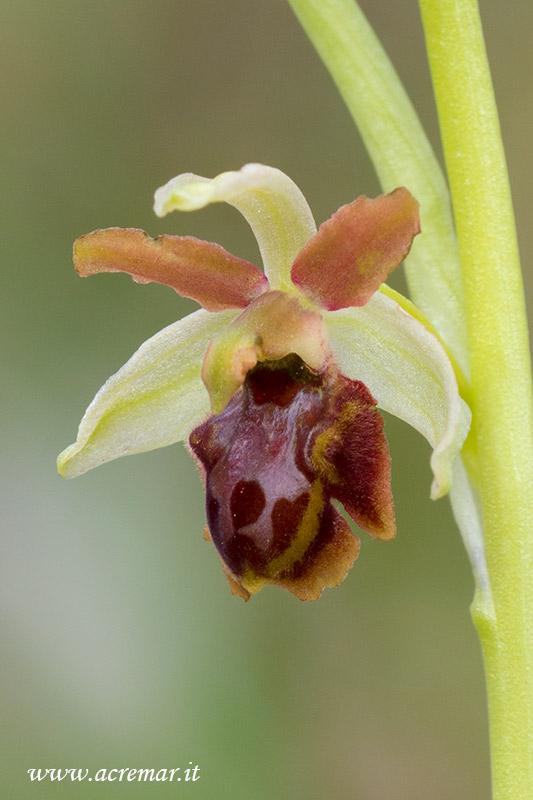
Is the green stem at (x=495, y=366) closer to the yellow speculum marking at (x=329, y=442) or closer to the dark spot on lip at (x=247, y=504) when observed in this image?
the yellow speculum marking at (x=329, y=442)

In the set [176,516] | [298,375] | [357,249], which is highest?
[357,249]

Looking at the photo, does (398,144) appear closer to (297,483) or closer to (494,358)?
(494,358)

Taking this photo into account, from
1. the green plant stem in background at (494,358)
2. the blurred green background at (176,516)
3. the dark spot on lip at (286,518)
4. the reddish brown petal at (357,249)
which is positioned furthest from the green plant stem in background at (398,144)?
the blurred green background at (176,516)

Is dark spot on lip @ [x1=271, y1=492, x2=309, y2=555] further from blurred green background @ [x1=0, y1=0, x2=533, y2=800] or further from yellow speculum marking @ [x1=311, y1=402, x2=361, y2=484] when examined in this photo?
blurred green background @ [x1=0, y1=0, x2=533, y2=800]

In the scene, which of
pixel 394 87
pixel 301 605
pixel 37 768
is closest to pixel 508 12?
pixel 301 605

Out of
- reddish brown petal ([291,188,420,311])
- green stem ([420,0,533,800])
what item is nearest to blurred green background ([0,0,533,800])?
green stem ([420,0,533,800])

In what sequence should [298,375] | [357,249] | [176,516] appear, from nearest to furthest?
[357,249], [298,375], [176,516]

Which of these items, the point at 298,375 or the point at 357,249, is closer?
the point at 357,249

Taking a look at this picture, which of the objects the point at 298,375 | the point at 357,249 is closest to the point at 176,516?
the point at 298,375
